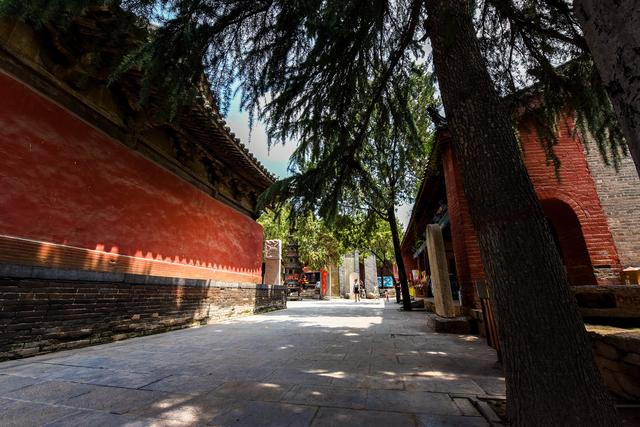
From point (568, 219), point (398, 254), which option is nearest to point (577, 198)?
point (568, 219)

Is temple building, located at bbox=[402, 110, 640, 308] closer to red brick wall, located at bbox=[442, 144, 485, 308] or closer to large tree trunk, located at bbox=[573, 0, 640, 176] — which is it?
red brick wall, located at bbox=[442, 144, 485, 308]

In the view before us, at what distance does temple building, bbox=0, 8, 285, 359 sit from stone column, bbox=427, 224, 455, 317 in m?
5.00

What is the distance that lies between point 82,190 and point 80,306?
1.93 meters

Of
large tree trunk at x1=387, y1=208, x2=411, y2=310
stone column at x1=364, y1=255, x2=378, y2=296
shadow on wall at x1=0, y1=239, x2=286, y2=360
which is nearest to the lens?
shadow on wall at x1=0, y1=239, x2=286, y2=360

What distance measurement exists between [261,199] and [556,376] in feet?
11.4

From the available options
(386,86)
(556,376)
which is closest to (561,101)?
(386,86)

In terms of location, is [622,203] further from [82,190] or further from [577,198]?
[82,190]

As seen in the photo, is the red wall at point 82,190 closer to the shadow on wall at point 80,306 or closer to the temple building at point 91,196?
the temple building at point 91,196

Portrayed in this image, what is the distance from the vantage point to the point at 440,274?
5746 millimetres

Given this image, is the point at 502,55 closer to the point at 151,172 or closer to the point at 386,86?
the point at 386,86

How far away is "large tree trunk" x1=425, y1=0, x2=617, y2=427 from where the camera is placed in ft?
4.80

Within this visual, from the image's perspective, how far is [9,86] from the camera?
399 cm

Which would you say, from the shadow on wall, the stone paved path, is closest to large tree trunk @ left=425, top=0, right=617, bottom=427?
the stone paved path

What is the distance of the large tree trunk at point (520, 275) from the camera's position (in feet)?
4.80
